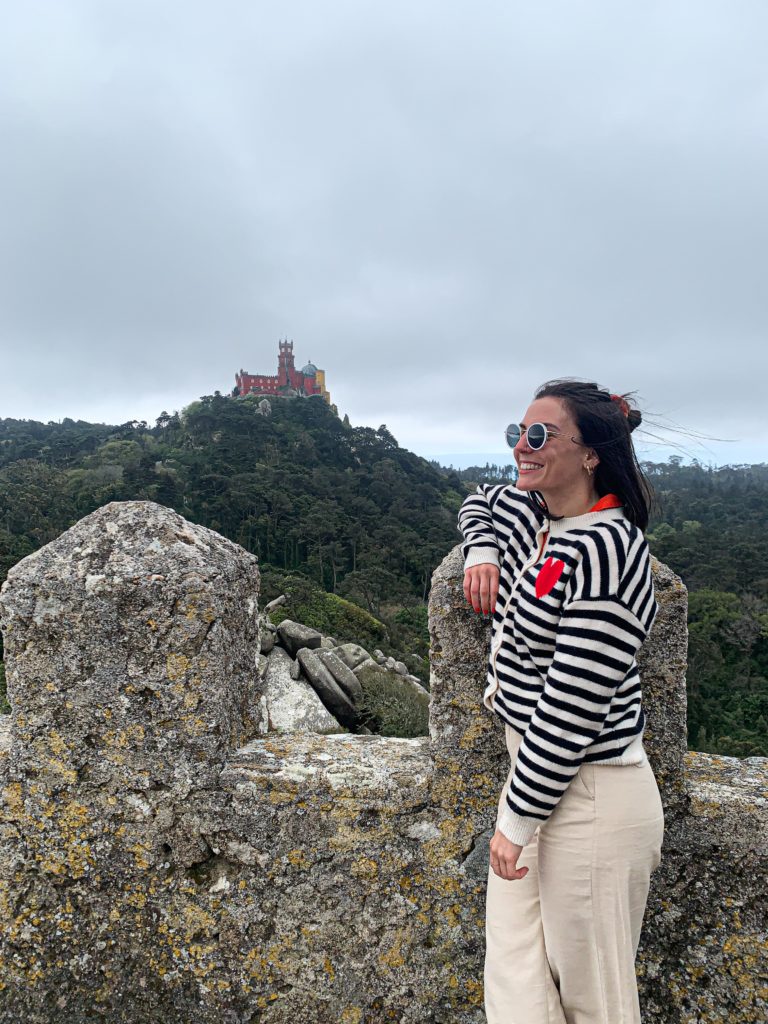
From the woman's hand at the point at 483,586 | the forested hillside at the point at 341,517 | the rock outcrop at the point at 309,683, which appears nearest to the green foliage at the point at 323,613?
the forested hillside at the point at 341,517

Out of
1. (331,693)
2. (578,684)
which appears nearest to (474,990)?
(578,684)

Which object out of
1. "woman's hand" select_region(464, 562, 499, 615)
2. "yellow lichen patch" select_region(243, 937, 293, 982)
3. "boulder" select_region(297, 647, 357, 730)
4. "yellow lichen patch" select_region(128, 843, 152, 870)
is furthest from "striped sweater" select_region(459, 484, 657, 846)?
"boulder" select_region(297, 647, 357, 730)

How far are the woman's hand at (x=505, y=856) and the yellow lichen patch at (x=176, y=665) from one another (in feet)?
3.25

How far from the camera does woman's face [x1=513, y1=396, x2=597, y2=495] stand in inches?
57.1

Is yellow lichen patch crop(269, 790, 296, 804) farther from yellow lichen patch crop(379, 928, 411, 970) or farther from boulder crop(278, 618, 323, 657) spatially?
boulder crop(278, 618, 323, 657)

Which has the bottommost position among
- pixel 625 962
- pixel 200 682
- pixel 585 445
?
pixel 625 962

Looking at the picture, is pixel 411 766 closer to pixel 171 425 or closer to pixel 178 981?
pixel 178 981

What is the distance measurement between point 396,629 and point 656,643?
21319mm

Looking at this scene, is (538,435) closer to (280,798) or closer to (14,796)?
(280,798)

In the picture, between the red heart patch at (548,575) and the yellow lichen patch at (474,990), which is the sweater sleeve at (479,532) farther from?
the yellow lichen patch at (474,990)

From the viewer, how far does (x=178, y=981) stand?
1.85 meters

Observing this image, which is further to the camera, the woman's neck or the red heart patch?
the woman's neck

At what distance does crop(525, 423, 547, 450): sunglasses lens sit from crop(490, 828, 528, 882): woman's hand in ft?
3.02

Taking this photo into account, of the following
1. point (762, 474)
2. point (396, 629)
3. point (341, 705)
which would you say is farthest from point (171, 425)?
point (762, 474)
